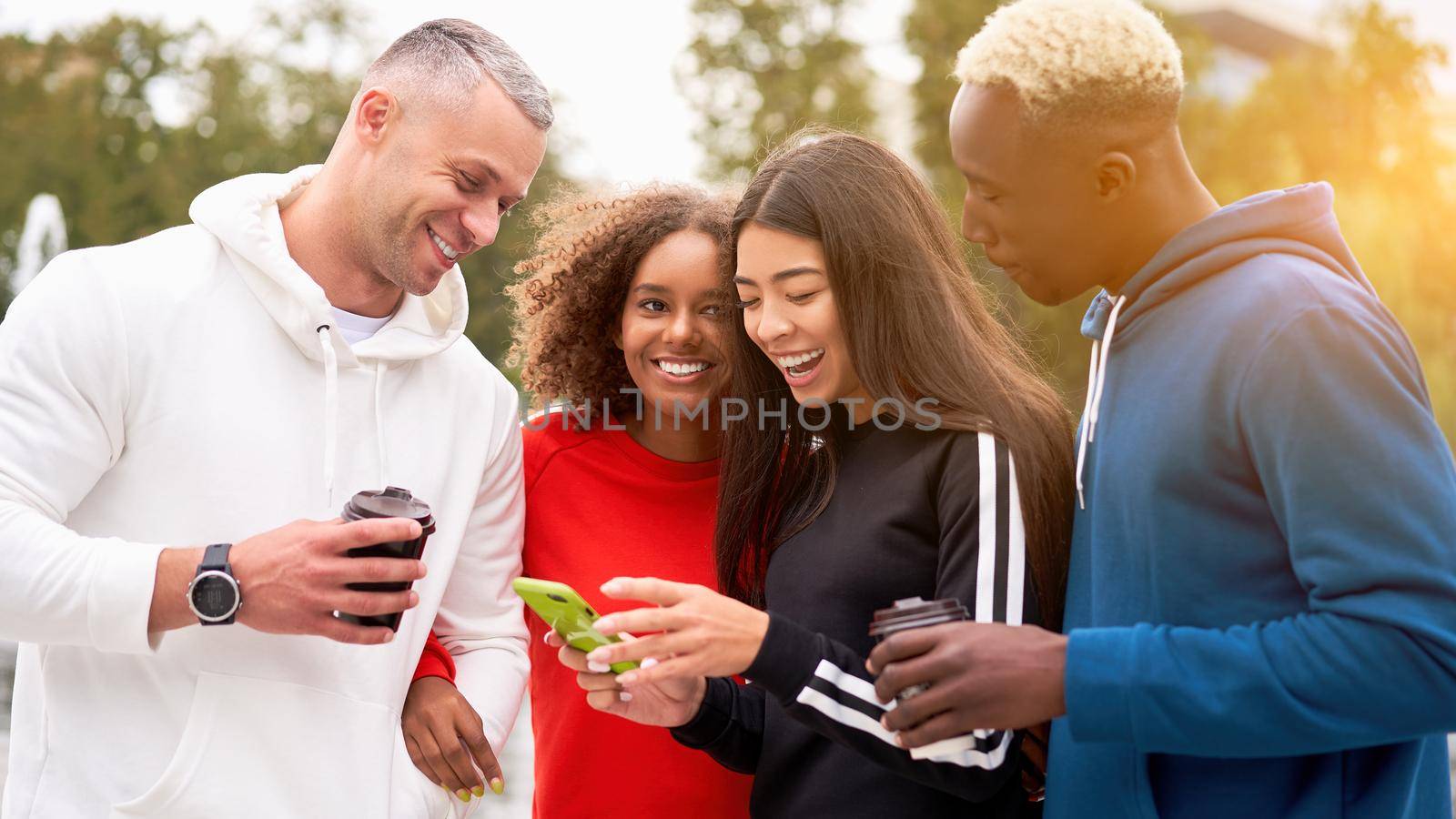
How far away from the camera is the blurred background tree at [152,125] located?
83.6 feet

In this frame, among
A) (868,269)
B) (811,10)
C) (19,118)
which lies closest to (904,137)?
(811,10)

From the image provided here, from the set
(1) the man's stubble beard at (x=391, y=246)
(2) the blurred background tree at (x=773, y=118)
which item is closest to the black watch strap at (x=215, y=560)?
(1) the man's stubble beard at (x=391, y=246)

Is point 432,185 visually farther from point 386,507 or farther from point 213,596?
point 213,596

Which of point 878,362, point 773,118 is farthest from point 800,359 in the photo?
point 773,118

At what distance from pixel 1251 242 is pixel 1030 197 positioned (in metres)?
0.35

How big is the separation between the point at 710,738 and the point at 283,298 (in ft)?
4.21

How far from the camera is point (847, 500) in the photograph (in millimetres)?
2699

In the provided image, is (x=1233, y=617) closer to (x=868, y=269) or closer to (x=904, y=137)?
(x=868, y=269)

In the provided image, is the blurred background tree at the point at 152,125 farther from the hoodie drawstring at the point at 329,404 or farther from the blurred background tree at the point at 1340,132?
the hoodie drawstring at the point at 329,404

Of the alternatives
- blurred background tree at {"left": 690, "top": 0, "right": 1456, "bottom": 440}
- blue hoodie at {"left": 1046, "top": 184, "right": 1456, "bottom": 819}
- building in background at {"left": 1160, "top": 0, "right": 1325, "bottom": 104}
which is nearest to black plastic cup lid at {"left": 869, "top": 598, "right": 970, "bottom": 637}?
blue hoodie at {"left": 1046, "top": 184, "right": 1456, "bottom": 819}

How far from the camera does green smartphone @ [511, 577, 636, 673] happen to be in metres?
2.17

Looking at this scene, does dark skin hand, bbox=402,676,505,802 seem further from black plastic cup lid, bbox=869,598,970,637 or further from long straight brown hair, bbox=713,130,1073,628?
black plastic cup lid, bbox=869,598,970,637

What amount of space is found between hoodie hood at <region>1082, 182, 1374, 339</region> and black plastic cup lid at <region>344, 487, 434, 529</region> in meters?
1.29

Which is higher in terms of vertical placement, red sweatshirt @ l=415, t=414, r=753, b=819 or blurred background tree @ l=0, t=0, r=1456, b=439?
blurred background tree @ l=0, t=0, r=1456, b=439
